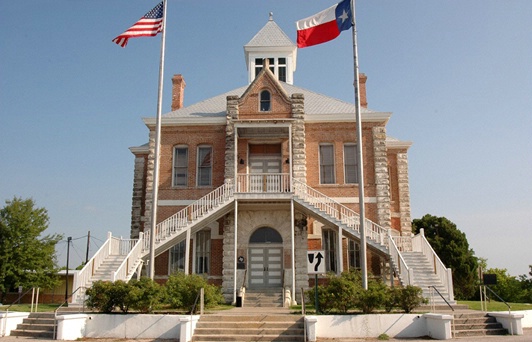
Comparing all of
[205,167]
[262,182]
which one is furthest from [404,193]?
[205,167]

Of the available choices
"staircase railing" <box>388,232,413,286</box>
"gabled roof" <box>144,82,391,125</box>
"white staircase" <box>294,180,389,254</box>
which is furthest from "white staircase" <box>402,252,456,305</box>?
"gabled roof" <box>144,82,391,125</box>

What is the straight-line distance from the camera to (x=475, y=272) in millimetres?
40062

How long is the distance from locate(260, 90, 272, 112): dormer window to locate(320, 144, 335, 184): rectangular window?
10.8 ft

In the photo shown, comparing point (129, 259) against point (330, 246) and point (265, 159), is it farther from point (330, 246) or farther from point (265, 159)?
point (330, 246)

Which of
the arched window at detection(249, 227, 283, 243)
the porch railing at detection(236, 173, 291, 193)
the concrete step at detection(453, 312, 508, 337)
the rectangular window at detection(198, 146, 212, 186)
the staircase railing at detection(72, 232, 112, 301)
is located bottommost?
the concrete step at detection(453, 312, 508, 337)

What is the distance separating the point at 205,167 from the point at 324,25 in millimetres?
9783

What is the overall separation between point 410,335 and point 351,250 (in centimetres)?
928

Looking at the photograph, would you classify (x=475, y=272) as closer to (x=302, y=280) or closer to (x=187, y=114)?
(x=302, y=280)

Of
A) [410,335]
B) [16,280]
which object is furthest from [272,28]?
[410,335]

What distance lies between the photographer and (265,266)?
892 inches

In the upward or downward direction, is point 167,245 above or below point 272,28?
below

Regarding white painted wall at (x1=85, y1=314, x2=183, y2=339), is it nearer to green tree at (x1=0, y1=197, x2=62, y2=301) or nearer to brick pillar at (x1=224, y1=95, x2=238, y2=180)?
brick pillar at (x1=224, y1=95, x2=238, y2=180)

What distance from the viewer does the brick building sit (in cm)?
2180

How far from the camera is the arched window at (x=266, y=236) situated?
A: 23.0 m
